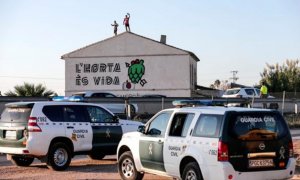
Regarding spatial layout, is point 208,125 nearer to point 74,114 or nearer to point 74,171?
→ point 74,171

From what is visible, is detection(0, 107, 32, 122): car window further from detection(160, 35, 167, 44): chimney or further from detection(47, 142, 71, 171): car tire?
detection(160, 35, 167, 44): chimney

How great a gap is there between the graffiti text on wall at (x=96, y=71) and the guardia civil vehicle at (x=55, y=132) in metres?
45.3

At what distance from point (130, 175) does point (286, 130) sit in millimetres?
3537

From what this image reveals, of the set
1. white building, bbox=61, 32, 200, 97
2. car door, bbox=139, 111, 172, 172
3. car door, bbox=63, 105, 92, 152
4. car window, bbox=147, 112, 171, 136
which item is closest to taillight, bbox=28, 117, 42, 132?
car door, bbox=63, 105, 92, 152

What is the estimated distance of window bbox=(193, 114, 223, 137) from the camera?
9727 mm

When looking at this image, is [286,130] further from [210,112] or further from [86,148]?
[86,148]

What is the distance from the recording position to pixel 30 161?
15633 millimetres

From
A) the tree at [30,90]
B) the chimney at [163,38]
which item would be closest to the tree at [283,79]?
the chimney at [163,38]

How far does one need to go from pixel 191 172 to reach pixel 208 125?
33.6 inches

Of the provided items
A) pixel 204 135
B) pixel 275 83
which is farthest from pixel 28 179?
pixel 275 83

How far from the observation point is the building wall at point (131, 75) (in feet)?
197

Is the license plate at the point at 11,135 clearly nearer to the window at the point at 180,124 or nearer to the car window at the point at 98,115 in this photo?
the car window at the point at 98,115

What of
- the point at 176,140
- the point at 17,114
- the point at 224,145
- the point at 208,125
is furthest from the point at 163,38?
the point at 224,145

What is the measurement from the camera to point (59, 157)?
14.6 meters
